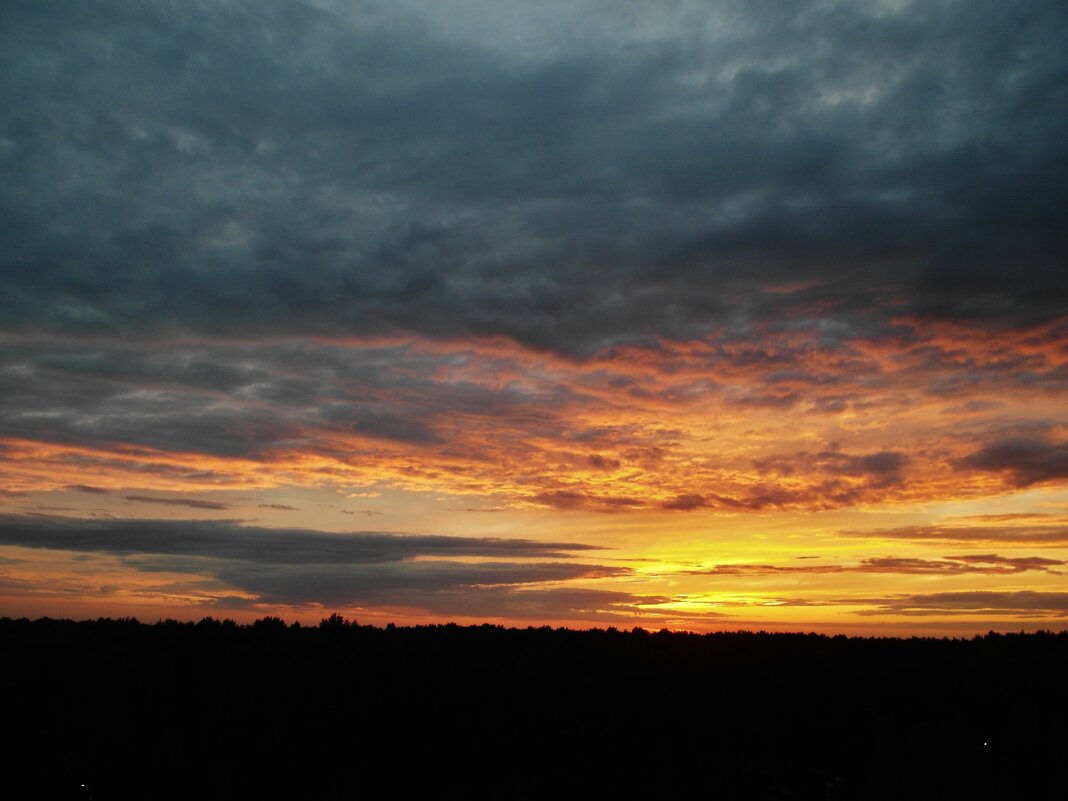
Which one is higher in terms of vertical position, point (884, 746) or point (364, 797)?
point (884, 746)

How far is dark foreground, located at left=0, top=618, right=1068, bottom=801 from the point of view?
24656 mm

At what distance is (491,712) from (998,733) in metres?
20.0

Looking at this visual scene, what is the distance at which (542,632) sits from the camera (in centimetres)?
5925

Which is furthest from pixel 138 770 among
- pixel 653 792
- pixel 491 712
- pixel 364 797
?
pixel 653 792

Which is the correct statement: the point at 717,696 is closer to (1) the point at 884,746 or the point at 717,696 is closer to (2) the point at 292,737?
(1) the point at 884,746

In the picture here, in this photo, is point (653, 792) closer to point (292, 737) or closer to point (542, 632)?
point (292, 737)

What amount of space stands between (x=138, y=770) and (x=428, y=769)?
938cm

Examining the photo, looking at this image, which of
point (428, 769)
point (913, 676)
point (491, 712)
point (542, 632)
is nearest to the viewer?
point (428, 769)

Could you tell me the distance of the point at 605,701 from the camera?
1430 inches

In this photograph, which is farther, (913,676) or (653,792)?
(913,676)

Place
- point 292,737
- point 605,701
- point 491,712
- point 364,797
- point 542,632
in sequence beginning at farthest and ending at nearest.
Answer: point 542,632
point 605,701
point 491,712
point 292,737
point 364,797

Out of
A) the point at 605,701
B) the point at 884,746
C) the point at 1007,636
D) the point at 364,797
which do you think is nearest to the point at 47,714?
the point at 364,797

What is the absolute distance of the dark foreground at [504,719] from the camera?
2466cm

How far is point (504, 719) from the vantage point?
108 feet
